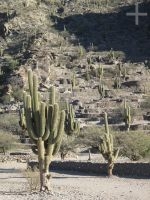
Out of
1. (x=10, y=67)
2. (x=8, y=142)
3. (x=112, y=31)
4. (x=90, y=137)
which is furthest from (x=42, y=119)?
(x=112, y=31)

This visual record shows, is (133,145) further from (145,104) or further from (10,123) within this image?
(145,104)

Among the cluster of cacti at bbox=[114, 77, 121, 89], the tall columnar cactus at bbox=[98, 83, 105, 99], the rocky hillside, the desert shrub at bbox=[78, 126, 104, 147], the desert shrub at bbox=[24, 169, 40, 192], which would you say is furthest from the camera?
the cluster of cacti at bbox=[114, 77, 121, 89]

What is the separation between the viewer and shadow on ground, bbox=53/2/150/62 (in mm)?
86562

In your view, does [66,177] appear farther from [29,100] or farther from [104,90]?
[104,90]

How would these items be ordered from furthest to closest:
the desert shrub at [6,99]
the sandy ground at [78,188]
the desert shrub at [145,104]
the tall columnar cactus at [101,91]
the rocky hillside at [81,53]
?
the desert shrub at [6,99]
the rocky hillside at [81,53]
the tall columnar cactus at [101,91]
the desert shrub at [145,104]
the sandy ground at [78,188]

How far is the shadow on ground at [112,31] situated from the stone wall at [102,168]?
53.0 metres

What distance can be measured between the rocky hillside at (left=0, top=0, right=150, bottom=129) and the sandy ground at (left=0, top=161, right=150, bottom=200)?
21903 millimetres

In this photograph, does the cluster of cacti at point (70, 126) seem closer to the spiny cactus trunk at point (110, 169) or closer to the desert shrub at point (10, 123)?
the desert shrub at point (10, 123)

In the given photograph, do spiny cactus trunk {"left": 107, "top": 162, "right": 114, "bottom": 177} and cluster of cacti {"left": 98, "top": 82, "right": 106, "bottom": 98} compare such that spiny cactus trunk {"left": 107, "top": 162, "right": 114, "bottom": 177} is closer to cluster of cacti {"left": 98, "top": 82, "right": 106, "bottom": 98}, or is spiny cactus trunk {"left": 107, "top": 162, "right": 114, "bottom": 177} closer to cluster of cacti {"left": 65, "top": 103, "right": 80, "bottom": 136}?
cluster of cacti {"left": 65, "top": 103, "right": 80, "bottom": 136}

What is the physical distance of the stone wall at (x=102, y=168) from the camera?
1070 inches

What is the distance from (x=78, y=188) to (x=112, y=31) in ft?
225

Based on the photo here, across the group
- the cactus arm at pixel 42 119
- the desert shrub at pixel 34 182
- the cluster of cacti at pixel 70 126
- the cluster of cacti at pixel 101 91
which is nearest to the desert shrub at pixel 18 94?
the cluster of cacti at pixel 101 91

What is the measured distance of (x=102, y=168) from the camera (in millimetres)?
28766

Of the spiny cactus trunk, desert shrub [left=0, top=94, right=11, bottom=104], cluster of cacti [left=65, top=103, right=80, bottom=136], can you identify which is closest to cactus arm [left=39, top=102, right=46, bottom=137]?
the spiny cactus trunk
